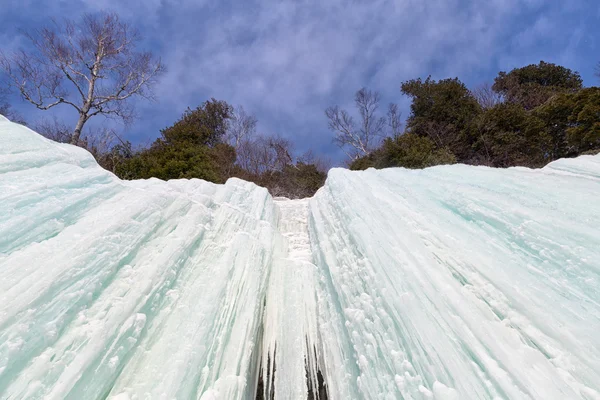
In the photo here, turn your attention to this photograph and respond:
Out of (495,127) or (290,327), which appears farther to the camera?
(495,127)

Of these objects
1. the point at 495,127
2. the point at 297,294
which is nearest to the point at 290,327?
the point at 297,294

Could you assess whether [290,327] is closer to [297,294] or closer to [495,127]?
[297,294]

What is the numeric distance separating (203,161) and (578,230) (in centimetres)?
1166

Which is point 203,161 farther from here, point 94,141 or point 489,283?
→ point 489,283

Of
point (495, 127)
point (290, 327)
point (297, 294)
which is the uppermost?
point (495, 127)

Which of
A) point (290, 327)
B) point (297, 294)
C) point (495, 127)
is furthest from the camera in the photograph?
point (495, 127)

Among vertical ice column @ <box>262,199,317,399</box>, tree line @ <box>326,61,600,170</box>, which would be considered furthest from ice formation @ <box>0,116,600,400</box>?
tree line @ <box>326,61,600,170</box>

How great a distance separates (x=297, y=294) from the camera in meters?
2.59

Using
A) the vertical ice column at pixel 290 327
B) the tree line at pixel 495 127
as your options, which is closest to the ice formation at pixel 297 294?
the vertical ice column at pixel 290 327

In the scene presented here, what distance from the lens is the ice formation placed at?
1183 mm

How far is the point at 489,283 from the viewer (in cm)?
153

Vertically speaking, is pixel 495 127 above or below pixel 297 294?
above

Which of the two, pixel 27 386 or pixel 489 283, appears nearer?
pixel 27 386

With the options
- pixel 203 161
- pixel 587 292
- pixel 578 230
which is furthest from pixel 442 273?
pixel 203 161
